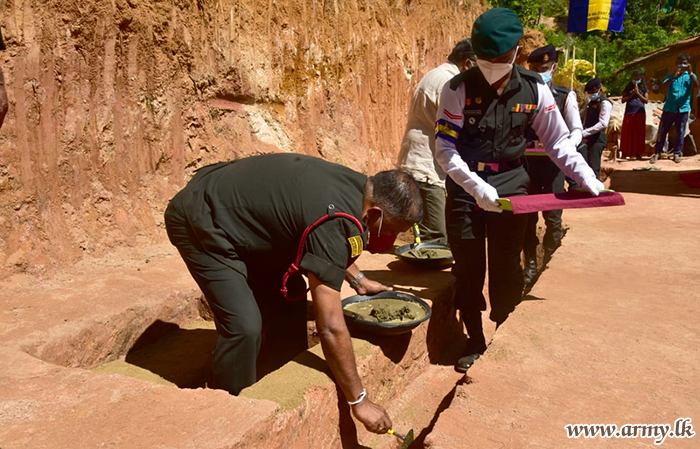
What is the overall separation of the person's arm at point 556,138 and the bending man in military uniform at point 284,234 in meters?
1.14

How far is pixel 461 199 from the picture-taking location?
3203 mm

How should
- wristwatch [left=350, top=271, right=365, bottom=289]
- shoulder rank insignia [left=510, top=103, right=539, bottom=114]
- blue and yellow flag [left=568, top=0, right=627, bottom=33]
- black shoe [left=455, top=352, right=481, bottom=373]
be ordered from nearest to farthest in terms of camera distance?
shoulder rank insignia [left=510, top=103, right=539, bottom=114] < wristwatch [left=350, top=271, right=365, bottom=289] < black shoe [left=455, top=352, right=481, bottom=373] < blue and yellow flag [left=568, top=0, right=627, bottom=33]

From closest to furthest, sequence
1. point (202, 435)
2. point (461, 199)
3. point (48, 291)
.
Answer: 1. point (202, 435)
2. point (461, 199)
3. point (48, 291)

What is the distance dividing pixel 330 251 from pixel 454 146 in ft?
4.00

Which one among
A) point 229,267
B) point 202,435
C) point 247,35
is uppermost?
point 247,35

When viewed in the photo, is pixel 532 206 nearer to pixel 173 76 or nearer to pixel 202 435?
pixel 202 435

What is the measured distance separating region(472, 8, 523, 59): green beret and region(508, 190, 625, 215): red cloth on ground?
0.78 meters

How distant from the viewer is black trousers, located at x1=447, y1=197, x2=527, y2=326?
3209mm

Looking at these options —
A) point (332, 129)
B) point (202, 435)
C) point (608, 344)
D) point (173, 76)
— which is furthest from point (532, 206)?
point (332, 129)

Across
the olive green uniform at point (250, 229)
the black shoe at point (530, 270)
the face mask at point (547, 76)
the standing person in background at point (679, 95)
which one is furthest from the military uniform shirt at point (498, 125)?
the standing person in background at point (679, 95)

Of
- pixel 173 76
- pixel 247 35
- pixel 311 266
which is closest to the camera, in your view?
pixel 311 266

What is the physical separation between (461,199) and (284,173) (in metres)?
1.18

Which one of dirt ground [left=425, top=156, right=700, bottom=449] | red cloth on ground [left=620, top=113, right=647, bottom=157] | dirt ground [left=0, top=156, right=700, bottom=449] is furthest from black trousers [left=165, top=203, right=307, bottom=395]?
red cloth on ground [left=620, top=113, right=647, bottom=157]

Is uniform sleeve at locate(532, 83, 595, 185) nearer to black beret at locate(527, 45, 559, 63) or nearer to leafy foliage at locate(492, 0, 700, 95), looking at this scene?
black beret at locate(527, 45, 559, 63)
